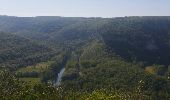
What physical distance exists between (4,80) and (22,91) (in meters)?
29.8

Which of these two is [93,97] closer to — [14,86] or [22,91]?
[22,91]

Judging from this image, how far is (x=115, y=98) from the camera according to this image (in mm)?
145625

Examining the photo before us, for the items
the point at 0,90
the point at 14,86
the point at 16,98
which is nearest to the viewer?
the point at 16,98

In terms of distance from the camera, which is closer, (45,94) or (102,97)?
(102,97)

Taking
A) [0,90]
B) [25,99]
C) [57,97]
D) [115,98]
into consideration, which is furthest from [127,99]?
[0,90]

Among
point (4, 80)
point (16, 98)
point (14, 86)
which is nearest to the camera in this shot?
point (16, 98)

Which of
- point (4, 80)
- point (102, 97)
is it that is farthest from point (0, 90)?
point (102, 97)

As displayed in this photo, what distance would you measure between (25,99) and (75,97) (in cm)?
3528

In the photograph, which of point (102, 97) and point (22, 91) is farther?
point (22, 91)

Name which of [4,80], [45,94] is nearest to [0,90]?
[45,94]

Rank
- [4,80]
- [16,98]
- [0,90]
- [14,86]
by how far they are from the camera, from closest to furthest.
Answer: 1. [16,98]
2. [0,90]
3. [14,86]
4. [4,80]

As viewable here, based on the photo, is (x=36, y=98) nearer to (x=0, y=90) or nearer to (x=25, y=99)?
(x=25, y=99)

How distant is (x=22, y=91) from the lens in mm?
159500

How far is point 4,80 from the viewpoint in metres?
186
